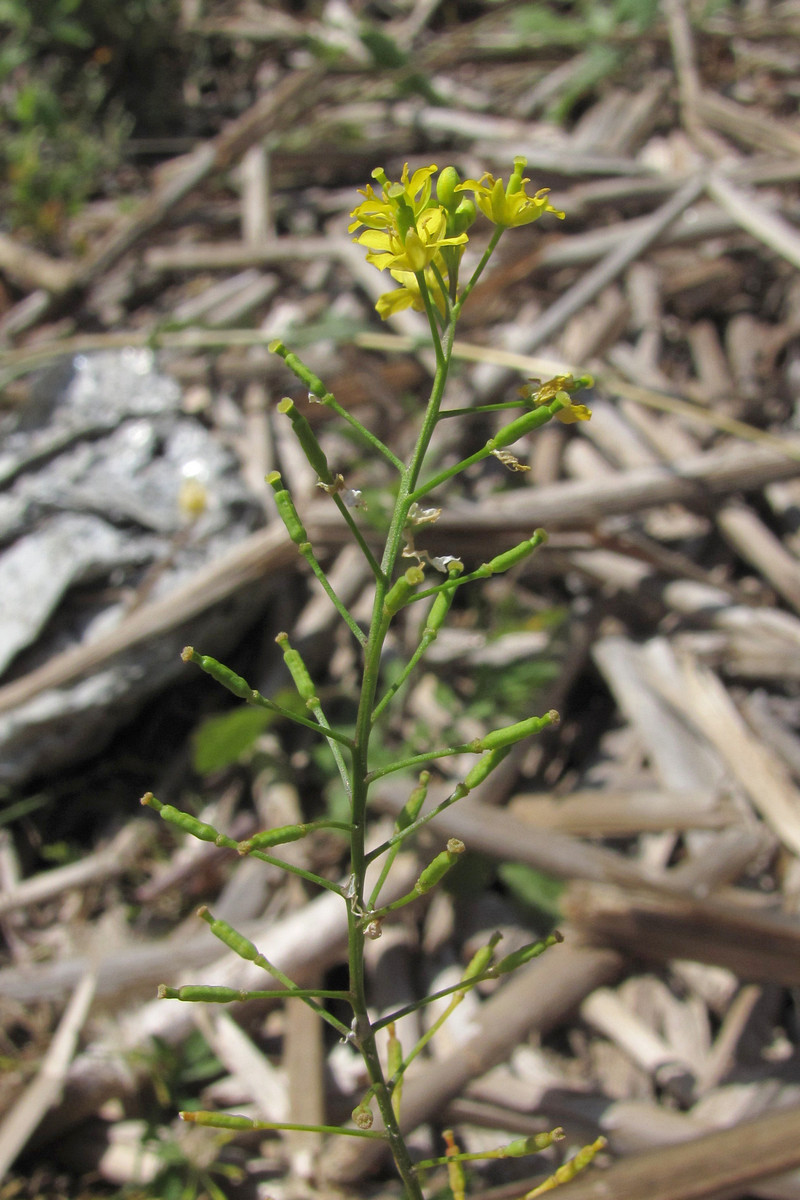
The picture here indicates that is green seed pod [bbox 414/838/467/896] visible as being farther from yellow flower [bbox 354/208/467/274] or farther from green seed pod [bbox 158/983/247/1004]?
yellow flower [bbox 354/208/467/274]

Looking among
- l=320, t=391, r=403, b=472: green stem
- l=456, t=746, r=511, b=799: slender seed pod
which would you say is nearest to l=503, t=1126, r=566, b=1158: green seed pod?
l=456, t=746, r=511, b=799: slender seed pod

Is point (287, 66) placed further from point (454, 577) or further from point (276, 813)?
point (454, 577)

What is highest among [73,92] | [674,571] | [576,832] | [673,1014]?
[73,92]

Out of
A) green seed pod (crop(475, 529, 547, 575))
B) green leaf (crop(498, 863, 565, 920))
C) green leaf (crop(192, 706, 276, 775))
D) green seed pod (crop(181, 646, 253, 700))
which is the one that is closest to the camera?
green seed pod (crop(181, 646, 253, 700))

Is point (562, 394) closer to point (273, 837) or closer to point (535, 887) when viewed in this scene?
point (273, 837)

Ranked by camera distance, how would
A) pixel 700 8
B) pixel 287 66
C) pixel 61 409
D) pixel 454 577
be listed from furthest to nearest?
pixel 287 66
pixel 700 8
pixel 61 409
pixel 454 577

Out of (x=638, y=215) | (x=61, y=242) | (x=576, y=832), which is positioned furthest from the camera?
(x=61, y=242)

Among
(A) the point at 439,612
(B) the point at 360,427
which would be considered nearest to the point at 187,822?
(A) the point at 439,612

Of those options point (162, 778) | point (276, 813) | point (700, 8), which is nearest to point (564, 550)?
point (276, 813)
